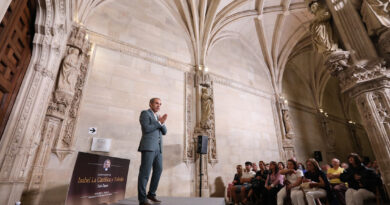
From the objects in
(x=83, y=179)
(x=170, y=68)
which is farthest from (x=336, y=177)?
(x=170, y=68)

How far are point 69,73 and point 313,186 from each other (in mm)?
6455

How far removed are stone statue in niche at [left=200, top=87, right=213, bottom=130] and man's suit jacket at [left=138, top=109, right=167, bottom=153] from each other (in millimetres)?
4654

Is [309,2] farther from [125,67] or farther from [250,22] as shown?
[250,22]

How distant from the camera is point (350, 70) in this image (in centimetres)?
300

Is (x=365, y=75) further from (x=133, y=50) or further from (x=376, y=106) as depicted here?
(x=133, y=50)

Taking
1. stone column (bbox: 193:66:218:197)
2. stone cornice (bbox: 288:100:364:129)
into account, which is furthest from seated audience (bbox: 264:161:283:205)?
stone cornice (bbox: 288:100:364:129)

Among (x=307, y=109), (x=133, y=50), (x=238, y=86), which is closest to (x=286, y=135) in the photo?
(x=238, y=86)

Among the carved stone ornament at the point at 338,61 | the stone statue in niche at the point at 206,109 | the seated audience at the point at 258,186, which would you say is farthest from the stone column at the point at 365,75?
the stone statue in niche at the point at 206,109

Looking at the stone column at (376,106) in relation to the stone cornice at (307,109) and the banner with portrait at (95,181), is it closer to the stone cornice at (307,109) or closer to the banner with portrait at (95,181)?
the banner with portrait at (95,181)

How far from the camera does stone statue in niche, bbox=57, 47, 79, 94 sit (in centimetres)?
496

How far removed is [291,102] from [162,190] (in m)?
9.98

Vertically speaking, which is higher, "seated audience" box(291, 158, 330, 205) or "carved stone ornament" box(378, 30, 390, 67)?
"carved stone ornament" box(378, 30, 390, 67)

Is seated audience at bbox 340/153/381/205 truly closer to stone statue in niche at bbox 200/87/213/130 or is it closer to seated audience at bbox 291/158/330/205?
seated audience at bbox 291/158/330/205

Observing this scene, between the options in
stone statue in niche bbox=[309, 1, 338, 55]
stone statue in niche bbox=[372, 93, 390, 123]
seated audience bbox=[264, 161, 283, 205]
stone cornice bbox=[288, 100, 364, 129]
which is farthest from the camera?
stone cornice bbox=[288, 100, 364, 129]
